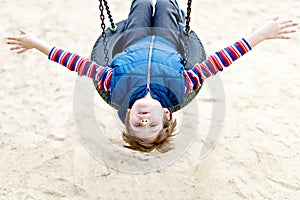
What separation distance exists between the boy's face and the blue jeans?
28 cm

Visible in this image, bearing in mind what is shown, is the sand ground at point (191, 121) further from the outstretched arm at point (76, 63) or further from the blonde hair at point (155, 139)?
the outstretched arm at point (76, 63)

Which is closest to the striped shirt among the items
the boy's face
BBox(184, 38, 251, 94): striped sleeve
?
BBox(184, 38, 251, 94): striped sleeve

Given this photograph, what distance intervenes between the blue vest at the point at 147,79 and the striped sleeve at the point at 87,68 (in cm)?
3

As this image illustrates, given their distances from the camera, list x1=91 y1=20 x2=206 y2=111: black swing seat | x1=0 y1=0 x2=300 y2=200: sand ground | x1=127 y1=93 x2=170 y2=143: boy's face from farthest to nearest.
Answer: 1. x1=0 y1=0 x2=300 y2=200: sand ground
2. x1=91 y1=20 x2=206 y2=111: black swing seat
3. x1=127 y1=93 x2=170 y2=143: boy's face

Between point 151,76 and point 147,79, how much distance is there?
0.06 ft

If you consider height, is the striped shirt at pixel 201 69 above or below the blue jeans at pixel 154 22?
below

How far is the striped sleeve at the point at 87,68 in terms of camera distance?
4.85 ft

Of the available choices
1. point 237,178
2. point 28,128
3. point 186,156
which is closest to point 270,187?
point 237,178

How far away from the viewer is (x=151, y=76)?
1.46 meters

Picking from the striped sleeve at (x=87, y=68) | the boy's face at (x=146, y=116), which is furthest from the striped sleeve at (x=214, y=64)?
the striped sleeve at (x=87, y=68)

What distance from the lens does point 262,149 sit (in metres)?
1.98

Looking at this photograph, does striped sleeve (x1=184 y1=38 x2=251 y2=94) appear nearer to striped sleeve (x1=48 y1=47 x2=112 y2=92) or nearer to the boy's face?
the boy's face

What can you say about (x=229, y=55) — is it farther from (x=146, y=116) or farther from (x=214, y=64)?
(x=146, y=116)

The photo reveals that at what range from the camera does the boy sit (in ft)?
4.70
